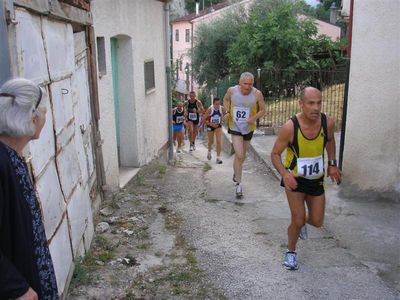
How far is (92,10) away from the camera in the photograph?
6.20 metres

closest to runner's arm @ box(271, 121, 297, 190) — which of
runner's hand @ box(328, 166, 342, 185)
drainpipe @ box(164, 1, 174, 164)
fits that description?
runner's hand @ box(328, 166, 342, 185)

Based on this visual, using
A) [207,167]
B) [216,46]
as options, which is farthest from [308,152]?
[216,46]

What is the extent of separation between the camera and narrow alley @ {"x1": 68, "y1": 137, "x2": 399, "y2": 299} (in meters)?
3.95

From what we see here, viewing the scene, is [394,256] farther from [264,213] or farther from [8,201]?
[8,201]

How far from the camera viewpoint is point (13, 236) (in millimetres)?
1989

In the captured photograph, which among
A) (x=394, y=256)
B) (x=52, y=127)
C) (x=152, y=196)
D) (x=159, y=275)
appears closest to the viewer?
(x=52, y=127)

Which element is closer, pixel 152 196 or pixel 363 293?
pixel 363 293

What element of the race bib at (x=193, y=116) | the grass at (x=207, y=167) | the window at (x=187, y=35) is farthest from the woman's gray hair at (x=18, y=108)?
the window at (x=187, y=35)

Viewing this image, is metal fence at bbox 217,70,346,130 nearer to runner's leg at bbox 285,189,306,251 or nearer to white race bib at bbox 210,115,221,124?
white race bib at bbox 210,115,221,124

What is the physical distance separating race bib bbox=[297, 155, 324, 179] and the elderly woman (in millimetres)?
2535

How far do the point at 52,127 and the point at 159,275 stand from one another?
163 centimetres

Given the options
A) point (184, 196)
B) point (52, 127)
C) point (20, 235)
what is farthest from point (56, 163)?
point (184, 196)

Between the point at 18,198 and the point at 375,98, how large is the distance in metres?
4.95

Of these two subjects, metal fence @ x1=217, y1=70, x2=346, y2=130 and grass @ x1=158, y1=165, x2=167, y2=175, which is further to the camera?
metal fence @ x1=217, y1=70, x2=346, y2=130
